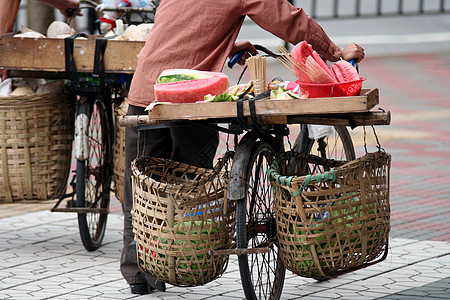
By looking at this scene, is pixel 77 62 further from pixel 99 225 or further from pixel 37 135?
pixel 99 225

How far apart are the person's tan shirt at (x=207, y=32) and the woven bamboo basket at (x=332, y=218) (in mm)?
681

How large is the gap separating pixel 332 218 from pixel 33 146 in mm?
2396

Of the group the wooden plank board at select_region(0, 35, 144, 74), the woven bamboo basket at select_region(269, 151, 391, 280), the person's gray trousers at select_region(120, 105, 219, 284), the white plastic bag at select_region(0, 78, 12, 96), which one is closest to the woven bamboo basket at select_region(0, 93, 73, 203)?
the white plastic bag at select_region(0, 78, 12, 96)

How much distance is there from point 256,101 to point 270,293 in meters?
1.12

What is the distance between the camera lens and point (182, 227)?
12.5ft

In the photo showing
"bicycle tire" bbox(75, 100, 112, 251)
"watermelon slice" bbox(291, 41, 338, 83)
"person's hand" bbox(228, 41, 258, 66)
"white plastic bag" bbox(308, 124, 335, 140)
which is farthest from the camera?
"bicycle tire" bbox(75, 100, 112, 251)

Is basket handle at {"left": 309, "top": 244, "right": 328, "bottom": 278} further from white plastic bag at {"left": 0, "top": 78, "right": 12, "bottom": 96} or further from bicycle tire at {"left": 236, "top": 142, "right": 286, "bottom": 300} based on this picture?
white plastic bag at {"left": 0, "top": 78, "right": 12, "bottom": 96}

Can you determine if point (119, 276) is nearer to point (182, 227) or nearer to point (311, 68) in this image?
point (182, 227)

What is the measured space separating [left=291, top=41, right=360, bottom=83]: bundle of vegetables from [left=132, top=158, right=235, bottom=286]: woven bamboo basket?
0.68m

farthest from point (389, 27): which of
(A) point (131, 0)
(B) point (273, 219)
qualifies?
(B) point (273, 219)

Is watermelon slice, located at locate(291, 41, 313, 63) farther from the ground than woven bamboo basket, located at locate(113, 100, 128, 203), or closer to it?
farther from the ground

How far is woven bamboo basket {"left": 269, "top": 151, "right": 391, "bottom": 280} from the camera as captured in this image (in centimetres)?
369

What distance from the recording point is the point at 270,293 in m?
4.26

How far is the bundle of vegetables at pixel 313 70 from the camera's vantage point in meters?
3.64
